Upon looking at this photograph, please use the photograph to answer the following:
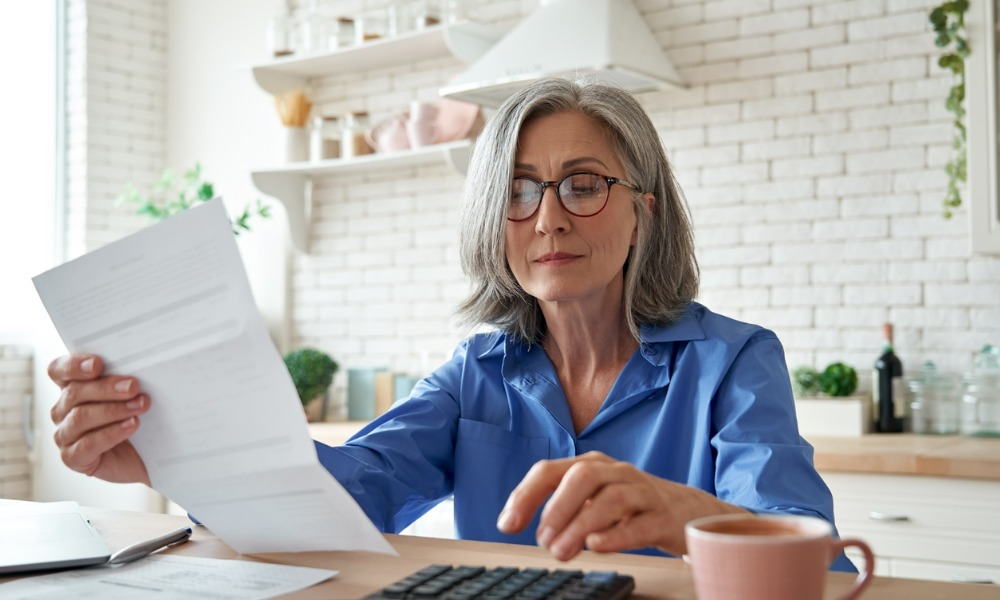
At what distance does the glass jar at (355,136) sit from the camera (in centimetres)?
428

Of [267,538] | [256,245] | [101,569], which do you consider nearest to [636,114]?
[267,538]

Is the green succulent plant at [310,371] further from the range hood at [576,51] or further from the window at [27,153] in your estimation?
the window at [27,153]

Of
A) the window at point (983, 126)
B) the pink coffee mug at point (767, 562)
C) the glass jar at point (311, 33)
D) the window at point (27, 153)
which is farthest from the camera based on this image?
the window at point (27, 153)

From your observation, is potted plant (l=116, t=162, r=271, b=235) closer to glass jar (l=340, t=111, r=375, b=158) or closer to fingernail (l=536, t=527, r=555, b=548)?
glass jar (l=340, t=111, r=375, b=158)

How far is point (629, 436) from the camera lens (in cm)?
165

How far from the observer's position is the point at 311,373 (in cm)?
416

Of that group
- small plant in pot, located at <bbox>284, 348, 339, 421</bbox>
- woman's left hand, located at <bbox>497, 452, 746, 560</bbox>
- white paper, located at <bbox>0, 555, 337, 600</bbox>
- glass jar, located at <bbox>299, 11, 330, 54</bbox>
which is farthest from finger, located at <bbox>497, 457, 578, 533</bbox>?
glass jar, located at <bbox>299, 11, 330, 54</bbox>

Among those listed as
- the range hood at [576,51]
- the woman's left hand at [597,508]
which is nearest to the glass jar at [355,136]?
the range hood at [576,51]

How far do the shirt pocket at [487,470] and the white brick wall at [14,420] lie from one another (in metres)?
3.60

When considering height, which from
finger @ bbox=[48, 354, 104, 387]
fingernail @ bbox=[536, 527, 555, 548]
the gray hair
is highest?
the gray hair

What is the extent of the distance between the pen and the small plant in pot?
2.83 m

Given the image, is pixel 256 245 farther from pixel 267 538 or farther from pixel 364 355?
pixel 267 538

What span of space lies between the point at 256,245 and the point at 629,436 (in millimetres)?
3365

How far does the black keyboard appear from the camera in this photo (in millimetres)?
899
